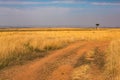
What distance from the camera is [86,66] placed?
46.9 ft

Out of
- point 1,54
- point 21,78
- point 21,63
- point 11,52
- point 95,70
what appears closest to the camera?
point 21,78

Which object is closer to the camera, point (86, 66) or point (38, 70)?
point (38, 70)

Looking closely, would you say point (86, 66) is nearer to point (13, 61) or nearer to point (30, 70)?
point (30, 70)

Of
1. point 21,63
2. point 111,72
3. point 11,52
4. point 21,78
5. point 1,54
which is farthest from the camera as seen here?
point 11,52

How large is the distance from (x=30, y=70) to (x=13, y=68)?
1.35m

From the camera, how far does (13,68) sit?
45.6ft

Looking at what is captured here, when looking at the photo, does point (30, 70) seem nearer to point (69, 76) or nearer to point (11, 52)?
point (69, 76)

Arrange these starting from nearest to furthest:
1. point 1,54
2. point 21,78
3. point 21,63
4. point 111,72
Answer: point 21,78 < point 111,72 < point 21,63 < point 1,54

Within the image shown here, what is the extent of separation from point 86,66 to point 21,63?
346cm

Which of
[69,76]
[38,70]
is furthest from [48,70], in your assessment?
[69,76]

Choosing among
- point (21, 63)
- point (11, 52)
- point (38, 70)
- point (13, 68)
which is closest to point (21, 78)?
point (38, 70)

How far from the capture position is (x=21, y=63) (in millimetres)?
15211

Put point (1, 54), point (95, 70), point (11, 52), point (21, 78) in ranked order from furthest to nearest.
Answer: point (11, 52) < point (1, 54) < point (95, 70) < point (21, 78)

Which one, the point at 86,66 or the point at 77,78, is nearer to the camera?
the point at 77,78
